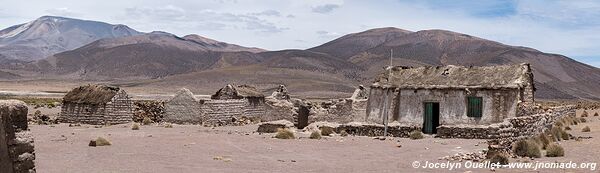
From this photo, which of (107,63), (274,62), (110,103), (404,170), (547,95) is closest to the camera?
(404,170)

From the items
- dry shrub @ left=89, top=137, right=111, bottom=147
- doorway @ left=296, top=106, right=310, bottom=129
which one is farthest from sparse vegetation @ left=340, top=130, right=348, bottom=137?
dry shrub @ left=89, top=137, right=111, bottom=147

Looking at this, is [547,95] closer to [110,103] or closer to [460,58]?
[460,58]

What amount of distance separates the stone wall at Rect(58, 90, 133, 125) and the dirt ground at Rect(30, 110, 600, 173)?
19.3 feet

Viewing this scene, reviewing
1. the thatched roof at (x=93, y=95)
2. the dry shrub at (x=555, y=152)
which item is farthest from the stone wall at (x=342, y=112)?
the dry shrub at (x=555, y=152)

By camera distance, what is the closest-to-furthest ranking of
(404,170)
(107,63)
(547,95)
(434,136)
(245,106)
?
(404,170), (434,136), (245,106), (547,95), (107,63)

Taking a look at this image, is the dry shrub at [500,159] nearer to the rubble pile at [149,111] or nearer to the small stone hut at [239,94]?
the small stone hut at [239,94]

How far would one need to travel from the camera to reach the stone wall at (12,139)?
31.4ft

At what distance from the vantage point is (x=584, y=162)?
47.7 feet

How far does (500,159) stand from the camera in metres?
14.4

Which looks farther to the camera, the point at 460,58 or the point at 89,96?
the point at 460,58

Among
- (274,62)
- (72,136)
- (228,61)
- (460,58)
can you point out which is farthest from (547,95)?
(72,136)

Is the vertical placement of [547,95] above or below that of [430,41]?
below

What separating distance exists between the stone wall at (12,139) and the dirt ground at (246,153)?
10.8ft

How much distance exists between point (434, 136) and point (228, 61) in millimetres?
139334
